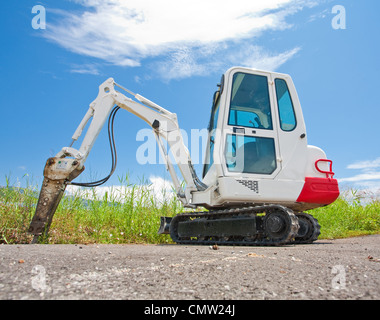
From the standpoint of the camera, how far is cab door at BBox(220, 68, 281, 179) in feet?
18.4

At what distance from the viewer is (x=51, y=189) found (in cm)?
586

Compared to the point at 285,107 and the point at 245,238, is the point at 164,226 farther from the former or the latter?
the point at 285,107

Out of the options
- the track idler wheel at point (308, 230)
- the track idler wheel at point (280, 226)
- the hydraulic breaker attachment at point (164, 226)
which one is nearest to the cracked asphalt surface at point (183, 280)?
the track idler wheel at point (280, 226)

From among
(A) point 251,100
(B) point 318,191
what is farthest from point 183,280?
(A) point 251,100

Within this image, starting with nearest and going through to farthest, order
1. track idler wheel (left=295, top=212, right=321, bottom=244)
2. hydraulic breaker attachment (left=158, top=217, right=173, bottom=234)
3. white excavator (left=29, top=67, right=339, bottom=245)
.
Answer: white excavator (left=29, top=67, right=339, bottom=245)
track idler wheel (left=295, top=212, right=321, bottom=244)
hydraulic breaker attachment (left=158, top=217, right=173, bottom=234)

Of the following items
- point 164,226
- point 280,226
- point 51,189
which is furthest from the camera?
point 164,226

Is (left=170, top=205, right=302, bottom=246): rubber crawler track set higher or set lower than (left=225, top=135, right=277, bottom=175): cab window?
lower

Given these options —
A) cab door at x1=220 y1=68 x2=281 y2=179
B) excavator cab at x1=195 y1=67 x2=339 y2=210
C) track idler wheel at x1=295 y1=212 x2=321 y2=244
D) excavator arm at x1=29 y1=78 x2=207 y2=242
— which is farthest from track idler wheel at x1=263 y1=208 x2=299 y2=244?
excavator arm at x1=29 y1=78 x2=207 y2=242

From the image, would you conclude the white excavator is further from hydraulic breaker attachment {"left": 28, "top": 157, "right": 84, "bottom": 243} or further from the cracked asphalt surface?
the cracked asphalt surface

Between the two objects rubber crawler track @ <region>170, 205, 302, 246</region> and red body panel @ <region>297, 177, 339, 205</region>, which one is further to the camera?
red body panel @ <region>297, 177, 339, 205</region>

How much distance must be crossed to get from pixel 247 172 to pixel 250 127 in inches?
32.8

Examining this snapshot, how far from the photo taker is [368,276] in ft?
6.86

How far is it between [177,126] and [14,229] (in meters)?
3.77
